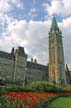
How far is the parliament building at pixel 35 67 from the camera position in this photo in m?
75.4

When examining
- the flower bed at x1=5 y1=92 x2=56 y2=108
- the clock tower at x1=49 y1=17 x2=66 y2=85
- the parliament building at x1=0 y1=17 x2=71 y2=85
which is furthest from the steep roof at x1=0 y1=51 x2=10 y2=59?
the flower bed at x1=5 y1=92 x2=56 y2=108

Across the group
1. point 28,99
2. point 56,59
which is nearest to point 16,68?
point 56,59

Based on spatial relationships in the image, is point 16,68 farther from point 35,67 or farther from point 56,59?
point 56,59

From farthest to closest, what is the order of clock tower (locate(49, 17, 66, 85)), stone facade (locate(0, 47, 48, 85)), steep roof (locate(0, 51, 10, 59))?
1. clock tower (locate(49, 17, 66, 85))
2. steep roof (locate(0, 51, 10, 59))
3. stone facade (locate(0, 47, 48, 85))

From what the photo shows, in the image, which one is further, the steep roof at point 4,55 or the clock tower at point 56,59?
the clock tower at point 56,59

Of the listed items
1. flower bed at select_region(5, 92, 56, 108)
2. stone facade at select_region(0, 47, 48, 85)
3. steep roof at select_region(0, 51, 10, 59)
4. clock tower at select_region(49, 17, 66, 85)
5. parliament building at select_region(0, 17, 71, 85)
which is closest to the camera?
flower bed at select_region(5, 92, 56, 108)

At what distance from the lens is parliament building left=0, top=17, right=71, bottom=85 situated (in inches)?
2968

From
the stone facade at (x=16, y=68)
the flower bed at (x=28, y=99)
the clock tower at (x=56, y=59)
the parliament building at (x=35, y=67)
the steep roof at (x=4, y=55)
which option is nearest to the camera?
the flower bed at (x=28, y=99)

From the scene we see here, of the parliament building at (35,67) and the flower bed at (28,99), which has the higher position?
the parliament building at (35,67)

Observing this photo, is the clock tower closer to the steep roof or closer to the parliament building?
the parliament building

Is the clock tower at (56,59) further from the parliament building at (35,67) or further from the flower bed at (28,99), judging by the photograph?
the flower bed at (28,99)

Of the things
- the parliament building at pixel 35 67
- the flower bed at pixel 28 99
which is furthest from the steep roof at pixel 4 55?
the flower bed at pixel 28 99

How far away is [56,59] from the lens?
92.2m

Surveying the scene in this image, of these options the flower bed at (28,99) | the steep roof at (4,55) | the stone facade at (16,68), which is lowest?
the flower bed at (28,99)
